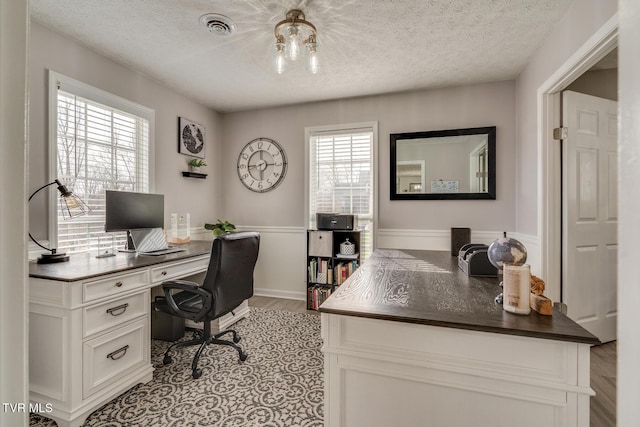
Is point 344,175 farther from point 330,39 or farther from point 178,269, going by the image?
point 178,269

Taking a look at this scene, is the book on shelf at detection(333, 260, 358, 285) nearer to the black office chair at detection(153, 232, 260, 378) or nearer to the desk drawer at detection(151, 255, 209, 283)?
the black office chair at detection(153, 232, 260, 378)

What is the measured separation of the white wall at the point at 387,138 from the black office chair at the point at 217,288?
1633 millimetres

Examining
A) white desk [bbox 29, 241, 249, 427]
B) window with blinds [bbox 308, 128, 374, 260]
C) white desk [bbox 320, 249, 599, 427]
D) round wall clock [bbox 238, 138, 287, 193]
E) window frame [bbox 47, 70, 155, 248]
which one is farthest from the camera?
round wall clock [bbox 238, 138, 287, 193]

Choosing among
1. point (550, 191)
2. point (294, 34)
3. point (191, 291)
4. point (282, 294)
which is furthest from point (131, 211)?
point (550, 191)

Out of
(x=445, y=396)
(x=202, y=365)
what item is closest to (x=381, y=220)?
(x=202, y=365)

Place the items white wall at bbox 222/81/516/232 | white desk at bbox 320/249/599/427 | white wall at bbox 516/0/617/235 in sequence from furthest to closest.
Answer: white wall at bbox 222/81/516/232
white wall at bbox 516/0/617/235
white desk at bbox 320/249/599/427

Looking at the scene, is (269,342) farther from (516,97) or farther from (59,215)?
(516,97)

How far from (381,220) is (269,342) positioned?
186cm

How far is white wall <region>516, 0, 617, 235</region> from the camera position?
5.87ft

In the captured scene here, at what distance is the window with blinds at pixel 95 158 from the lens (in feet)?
7.61

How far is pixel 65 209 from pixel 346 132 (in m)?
2.89

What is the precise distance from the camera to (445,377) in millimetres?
1021

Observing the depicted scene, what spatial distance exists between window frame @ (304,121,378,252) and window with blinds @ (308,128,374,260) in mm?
13

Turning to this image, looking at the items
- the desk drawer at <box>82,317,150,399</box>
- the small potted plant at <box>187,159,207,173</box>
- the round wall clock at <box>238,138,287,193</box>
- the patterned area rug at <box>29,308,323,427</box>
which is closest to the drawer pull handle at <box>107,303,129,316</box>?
the desk drawer at <box>82,317,150,399</box>
